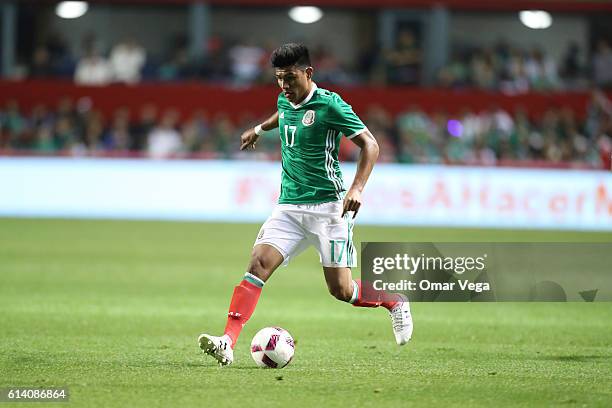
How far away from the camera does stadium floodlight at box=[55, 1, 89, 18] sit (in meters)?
30.2

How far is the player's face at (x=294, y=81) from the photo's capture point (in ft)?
26.1

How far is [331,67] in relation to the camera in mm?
27281

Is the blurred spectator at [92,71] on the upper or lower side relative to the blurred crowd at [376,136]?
upper

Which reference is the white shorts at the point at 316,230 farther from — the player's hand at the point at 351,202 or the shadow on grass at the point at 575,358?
the shadow on grass at the point at 575,358

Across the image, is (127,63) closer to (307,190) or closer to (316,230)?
(307,190)

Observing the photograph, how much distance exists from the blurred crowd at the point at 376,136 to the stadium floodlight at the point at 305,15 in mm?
6993

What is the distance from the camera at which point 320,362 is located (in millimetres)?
8367

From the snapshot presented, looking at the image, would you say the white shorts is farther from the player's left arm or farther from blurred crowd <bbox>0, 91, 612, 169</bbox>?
blurred crowd <bbox>0, 91, 612, 169</bbox>

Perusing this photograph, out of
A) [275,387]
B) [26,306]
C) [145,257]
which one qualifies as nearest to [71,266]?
[145,257]

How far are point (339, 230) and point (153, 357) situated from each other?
1774mm

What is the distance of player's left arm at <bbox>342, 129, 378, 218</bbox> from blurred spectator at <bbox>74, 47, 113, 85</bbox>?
1949 cm

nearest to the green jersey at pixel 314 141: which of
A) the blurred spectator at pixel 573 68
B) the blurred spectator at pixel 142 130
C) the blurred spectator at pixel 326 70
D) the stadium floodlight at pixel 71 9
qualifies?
the blurred spectator at pixel 142 130

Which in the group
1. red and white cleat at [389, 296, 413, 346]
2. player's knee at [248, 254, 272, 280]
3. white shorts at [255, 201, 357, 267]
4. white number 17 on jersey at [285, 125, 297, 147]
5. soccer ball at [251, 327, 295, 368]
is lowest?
soccer ball at [251, 327, 295, 368]

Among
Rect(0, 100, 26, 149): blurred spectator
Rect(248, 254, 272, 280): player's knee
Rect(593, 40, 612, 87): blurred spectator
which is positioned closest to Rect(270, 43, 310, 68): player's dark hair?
Rect(248, 254, 272, 280): player's knee
